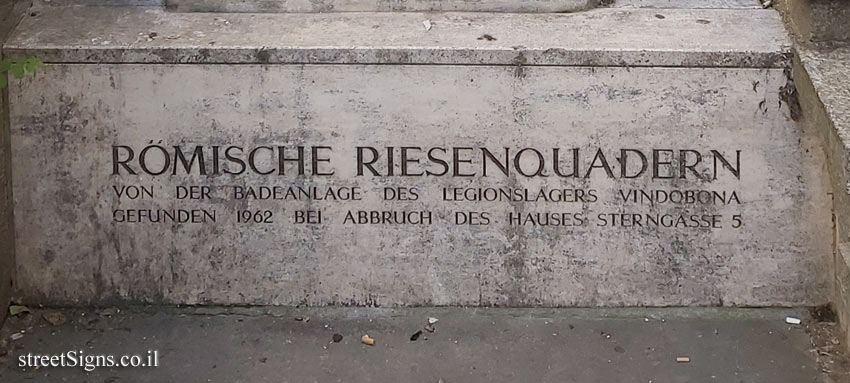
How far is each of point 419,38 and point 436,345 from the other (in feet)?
3.44

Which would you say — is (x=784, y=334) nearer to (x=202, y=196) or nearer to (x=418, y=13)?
(x=418, y=13)

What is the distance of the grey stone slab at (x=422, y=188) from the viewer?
3877 mm

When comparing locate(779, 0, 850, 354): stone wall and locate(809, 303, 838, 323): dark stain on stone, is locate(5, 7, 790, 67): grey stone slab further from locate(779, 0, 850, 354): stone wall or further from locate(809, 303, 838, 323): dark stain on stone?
locate(809, 303, 838, 323): dark stain on stone

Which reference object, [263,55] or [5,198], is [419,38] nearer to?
[263,55]

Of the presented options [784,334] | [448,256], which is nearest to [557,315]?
[448,256]

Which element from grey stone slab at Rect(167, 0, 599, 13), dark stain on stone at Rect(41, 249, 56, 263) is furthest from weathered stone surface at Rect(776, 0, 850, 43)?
dark stain on stone at Rect(41, 249, 56, 263)

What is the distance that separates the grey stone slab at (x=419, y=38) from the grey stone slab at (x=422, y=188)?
0.05 meters

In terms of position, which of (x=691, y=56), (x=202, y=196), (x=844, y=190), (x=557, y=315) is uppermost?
(x=691, y=56)

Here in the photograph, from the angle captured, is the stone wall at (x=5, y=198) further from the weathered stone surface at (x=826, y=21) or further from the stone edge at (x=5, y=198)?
the weathered stone surface at (x=826, y=21)

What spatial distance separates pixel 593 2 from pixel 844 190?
127 centimetres

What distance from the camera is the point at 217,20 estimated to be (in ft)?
13.6

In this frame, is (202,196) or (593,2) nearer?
(202,196)

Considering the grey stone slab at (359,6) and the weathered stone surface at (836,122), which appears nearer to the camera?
the weathered stone surface at (836,122)

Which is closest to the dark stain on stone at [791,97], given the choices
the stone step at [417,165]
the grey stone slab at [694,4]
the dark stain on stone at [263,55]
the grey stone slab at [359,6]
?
the stone step at [417,165]
